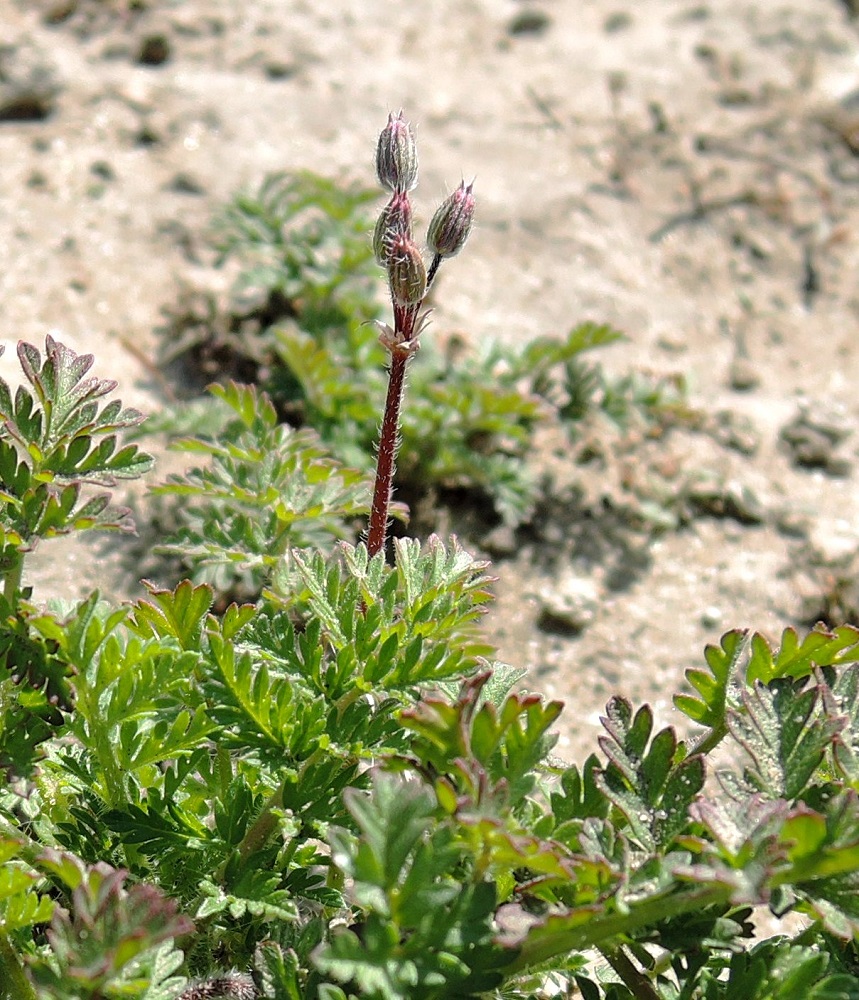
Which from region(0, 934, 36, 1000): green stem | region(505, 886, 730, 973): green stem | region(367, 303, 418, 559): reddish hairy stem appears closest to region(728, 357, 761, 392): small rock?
region(367, 303, 418, 559): reddish hairy stem

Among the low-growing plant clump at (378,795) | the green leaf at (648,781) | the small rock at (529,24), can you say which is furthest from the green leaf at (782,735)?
the small rock at (529,24)

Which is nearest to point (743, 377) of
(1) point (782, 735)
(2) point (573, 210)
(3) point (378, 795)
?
(2) point (573, 210)

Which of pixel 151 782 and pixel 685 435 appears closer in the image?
pixel 151 782

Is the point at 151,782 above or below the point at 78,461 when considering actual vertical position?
below

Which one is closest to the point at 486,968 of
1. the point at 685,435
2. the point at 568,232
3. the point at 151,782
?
the point at 151,782

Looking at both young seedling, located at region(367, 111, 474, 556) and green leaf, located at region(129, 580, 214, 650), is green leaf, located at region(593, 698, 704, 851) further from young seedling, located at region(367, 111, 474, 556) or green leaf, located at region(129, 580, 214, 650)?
green leaf, located at region(129, 580, 214, 650)

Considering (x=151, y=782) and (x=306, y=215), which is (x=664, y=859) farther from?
(x=306, y=215)
